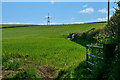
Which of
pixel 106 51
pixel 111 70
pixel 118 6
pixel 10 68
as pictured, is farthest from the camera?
pixel 10 68

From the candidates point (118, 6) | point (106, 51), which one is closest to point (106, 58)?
point (106, 51)

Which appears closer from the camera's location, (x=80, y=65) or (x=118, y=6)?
(x=118, y=6)

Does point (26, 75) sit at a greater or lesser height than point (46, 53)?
lesser

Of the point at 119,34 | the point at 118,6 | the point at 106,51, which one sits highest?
the point at 118,6

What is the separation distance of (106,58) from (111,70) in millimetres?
645

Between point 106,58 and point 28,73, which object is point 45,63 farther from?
point 106,58

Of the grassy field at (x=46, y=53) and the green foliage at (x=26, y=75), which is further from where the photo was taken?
the grassy field at (x=46, y=53)

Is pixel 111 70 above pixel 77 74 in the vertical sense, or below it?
above

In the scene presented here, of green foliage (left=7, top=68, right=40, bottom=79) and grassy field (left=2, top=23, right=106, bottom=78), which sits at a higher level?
grassy field (left=2, top=23, right=106, bottom=78)

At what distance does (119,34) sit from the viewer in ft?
21.2

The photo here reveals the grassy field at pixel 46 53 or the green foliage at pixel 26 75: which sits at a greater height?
the grassy field at pixel 46 53

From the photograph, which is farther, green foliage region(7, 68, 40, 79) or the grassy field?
the grassy field

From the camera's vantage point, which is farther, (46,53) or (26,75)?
(46,53)

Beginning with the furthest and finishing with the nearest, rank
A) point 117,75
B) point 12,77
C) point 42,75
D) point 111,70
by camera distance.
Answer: point 42,75 → point 12,77 → point 111,70 → point 117,75
